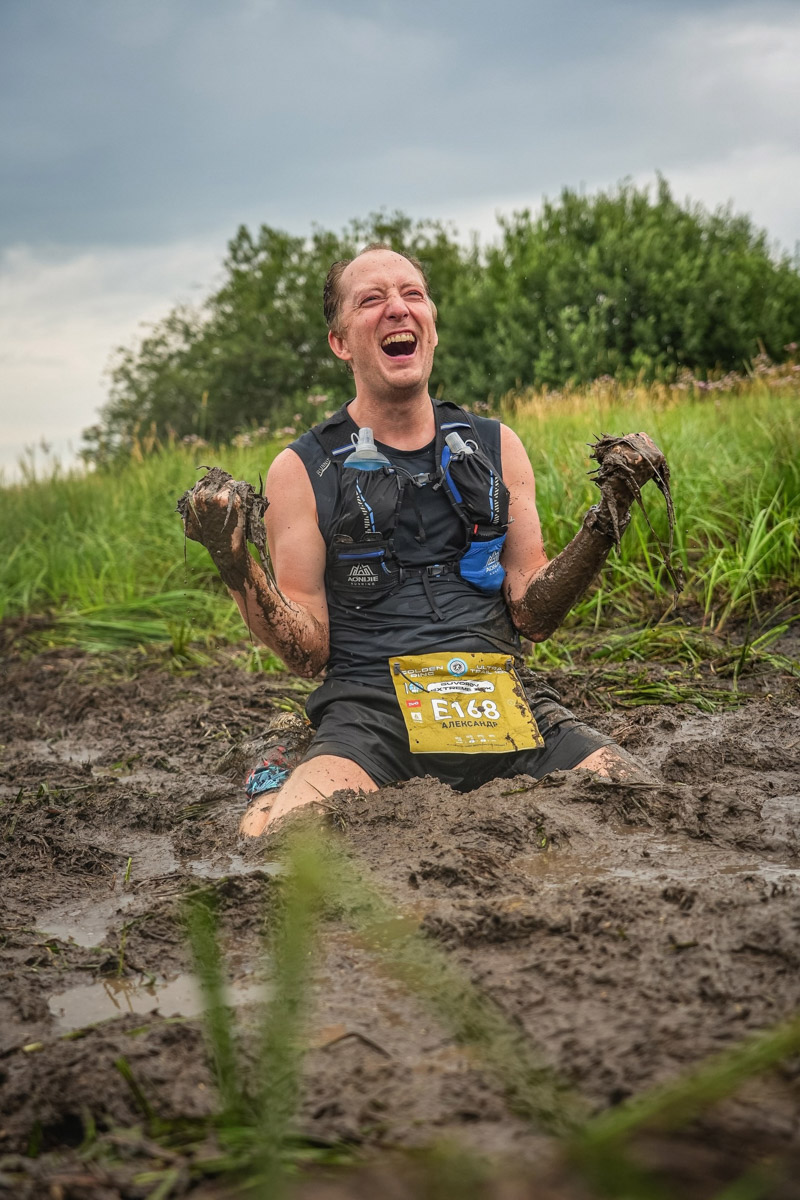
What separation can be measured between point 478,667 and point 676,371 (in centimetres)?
1551

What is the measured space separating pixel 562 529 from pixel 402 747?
280 cm

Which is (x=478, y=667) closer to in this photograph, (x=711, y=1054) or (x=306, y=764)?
(x=306, y=764)

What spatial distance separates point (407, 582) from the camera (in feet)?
12.1

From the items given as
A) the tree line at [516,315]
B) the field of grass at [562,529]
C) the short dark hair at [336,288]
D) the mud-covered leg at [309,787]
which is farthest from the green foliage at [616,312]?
the mud-covered leg at [309,787]

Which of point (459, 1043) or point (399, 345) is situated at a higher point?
point (399, 345)

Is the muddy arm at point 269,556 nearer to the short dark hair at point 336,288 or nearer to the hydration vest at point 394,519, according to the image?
the hydration vest at point 394,519

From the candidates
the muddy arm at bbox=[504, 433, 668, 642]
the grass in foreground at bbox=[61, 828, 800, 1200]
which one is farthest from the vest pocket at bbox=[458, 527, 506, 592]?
the grass in foreground at bbox=[61, 828, 800, 1200]

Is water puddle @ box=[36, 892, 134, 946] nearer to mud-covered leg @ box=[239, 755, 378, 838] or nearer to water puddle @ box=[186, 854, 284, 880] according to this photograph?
water puddle @ box=[186, 854, 284, 880]

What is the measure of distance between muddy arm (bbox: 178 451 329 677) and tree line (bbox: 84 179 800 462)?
11.6 m

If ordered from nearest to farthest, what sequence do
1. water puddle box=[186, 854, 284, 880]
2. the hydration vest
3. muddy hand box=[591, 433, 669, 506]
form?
water puddle box=[186, 854, 284, 880], muddy hand box=[591, 433, 669, 506], the hydration vest

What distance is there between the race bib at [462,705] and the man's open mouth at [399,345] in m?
1.06

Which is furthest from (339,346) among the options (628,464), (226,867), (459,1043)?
(459,1043)

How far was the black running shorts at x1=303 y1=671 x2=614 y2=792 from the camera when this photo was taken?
345cm

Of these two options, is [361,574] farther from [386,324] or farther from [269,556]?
[386,324]
